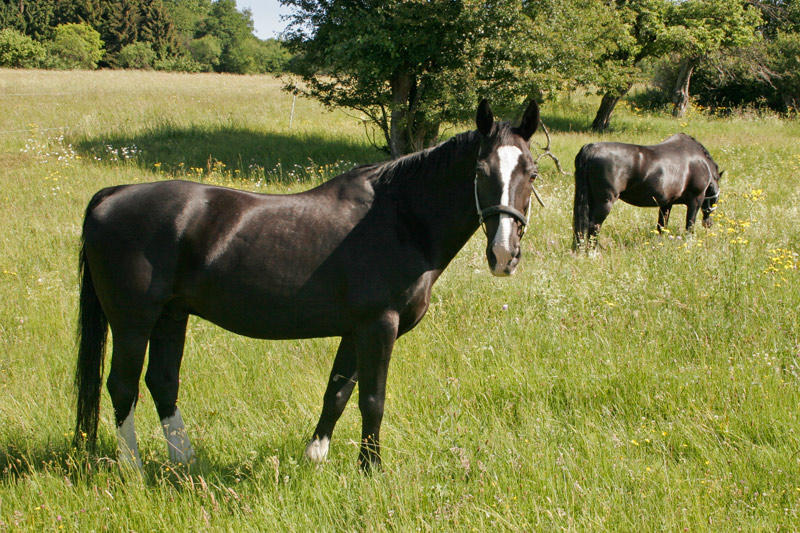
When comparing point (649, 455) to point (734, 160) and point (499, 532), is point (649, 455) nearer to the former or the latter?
point (499, 532)

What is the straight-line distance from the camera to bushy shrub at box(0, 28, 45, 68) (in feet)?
146

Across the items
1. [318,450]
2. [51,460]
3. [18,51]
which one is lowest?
[51,460]

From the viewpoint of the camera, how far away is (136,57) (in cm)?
6044

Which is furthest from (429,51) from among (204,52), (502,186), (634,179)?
(204,52)

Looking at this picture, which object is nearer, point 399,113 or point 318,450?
point 318,450

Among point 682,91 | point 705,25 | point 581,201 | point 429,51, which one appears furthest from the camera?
point 682,91

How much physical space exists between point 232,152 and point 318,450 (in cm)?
1253

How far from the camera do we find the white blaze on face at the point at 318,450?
11.0ft

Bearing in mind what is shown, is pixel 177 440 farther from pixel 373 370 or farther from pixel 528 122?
pixel 528 122

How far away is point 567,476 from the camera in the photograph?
3.06 meters

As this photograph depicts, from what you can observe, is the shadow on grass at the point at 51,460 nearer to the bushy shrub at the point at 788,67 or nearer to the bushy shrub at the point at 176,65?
the bushy shrub at the point at 788,67

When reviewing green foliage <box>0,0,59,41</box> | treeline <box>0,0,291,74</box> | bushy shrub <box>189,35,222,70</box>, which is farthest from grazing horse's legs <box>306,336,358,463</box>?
bushy shrub <box>189,35,222,70</box>

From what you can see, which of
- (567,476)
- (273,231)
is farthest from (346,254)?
(567,476)

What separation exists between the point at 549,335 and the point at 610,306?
2.57 ft
